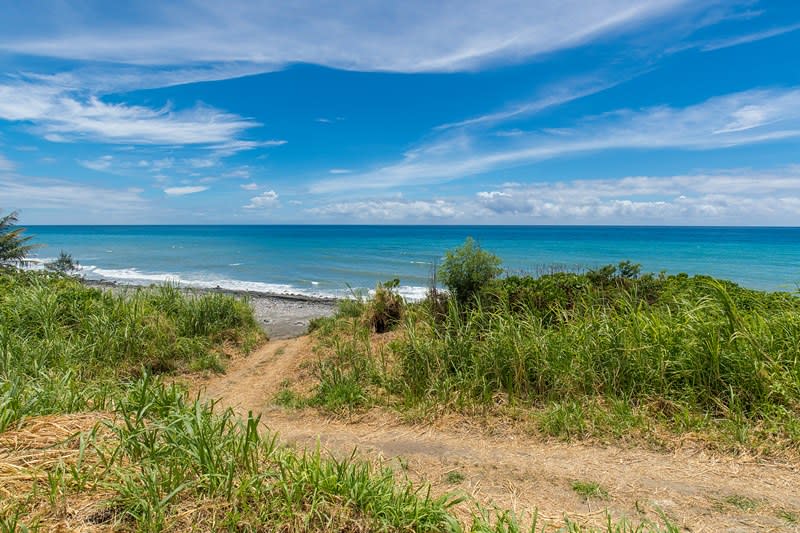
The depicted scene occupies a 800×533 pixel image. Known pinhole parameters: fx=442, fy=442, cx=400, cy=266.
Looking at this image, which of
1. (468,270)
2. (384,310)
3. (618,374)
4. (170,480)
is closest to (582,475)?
(618,374)

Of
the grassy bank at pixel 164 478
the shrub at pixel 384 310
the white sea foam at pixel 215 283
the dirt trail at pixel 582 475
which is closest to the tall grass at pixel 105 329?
the grassy bank at pixel 164 478

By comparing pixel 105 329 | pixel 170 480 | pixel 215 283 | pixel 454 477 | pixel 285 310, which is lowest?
pixel 285 310

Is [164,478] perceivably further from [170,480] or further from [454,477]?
[454,477]

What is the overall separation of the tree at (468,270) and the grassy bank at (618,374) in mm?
Answer: 1051

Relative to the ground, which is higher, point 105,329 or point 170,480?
point 170,480

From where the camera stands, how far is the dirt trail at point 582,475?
9.94ft

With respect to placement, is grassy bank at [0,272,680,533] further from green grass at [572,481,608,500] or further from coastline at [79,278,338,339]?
coastline at [79,278,338,339]

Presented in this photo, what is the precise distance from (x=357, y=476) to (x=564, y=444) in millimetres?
2364

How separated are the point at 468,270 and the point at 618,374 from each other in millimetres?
3298

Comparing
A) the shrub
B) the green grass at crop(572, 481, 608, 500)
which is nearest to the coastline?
the shrub

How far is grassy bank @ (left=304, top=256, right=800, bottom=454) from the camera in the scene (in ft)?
13.8

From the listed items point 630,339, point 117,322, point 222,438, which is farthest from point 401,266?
point 222,438

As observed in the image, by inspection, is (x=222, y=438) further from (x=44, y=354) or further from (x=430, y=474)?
(x=44, y=354)

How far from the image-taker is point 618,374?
4.79 m
